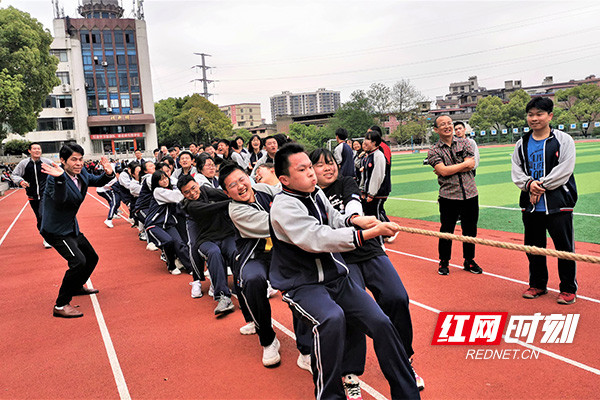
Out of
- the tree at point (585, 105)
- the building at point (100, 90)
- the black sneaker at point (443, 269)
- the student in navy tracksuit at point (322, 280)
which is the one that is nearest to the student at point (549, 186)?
the black sneaker at point (443, 269)

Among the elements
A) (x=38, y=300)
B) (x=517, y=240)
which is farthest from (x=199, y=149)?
(x=517, y=240)

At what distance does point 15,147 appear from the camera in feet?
141

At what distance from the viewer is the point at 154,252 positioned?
8.77 meters

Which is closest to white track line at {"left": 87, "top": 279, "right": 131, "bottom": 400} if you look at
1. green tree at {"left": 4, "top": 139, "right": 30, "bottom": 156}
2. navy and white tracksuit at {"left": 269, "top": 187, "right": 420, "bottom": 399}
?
navy and white tracksuit at {"left": 269, "top": 187, "right": 420, "bottom": 399}

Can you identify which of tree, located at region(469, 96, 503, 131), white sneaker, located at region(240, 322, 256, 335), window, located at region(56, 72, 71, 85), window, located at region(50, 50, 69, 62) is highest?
window, located at region(50, 50, 69, 62)

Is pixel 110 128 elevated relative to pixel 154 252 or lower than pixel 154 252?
elevated

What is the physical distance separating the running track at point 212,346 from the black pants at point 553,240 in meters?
0.21

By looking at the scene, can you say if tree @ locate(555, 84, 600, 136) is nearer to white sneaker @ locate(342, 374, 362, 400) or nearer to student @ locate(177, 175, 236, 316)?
student @ locate(177, 175, 236, 316)

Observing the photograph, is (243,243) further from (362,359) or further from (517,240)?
(517,240)

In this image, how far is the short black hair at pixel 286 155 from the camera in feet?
9.80

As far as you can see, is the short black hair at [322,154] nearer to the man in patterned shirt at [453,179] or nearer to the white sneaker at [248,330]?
the white sneaker at [248,330]

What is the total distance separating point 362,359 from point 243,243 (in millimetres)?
1625

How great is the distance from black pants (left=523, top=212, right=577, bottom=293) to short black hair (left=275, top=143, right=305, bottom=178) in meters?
3.03

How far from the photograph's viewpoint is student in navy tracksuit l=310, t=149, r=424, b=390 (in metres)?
3.31
